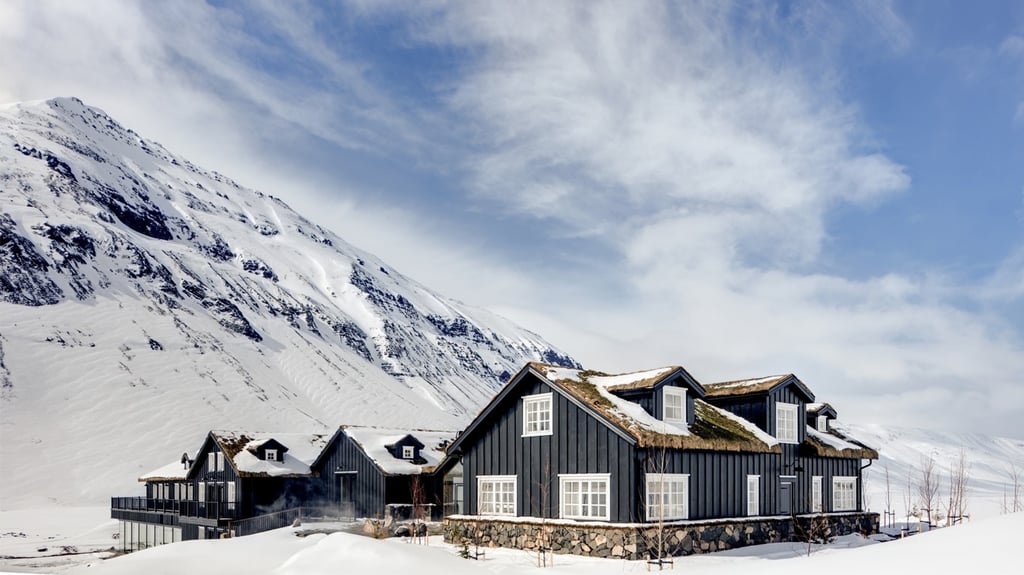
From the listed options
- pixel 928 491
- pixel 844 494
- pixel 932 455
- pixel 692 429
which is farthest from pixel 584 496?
pixel 932 455

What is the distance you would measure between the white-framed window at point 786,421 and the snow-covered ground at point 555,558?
14.2 feet

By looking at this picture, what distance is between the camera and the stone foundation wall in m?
25.2

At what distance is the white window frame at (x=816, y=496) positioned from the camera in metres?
34.1

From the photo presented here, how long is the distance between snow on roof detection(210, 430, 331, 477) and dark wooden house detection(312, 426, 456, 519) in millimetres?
1793

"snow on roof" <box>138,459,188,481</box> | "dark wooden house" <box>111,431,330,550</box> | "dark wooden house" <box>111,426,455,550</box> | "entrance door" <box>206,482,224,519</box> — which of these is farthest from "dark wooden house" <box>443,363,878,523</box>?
"snow on roof" <box>138,459,188,481</box>

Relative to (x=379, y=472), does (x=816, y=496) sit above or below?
above

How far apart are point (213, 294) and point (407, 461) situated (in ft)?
413

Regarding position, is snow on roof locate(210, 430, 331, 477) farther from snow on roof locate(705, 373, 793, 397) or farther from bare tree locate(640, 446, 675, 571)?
bare tree locate(640, 446, 675, 571)

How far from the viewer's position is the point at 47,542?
56219 millimetres

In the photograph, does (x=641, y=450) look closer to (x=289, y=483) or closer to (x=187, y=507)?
(x=289, y=483)

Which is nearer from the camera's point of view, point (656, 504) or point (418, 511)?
point (656, 504)

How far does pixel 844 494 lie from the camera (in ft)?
121

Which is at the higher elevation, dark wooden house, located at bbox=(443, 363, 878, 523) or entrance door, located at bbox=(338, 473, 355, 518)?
dark wooden house, located at bbox=(443, 363, 878, 523)

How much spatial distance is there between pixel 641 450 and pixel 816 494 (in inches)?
489
